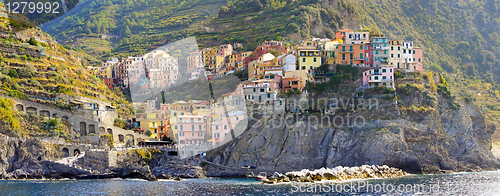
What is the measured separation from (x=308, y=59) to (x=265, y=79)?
755 centimetres

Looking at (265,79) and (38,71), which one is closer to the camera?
(38,71)

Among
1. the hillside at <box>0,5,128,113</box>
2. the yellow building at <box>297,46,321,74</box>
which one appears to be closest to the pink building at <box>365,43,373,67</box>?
the yellow building at <box>297,46,321,74</box>

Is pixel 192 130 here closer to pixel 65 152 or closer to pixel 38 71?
pixel 65 152

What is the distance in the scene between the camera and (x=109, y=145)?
69188 mm

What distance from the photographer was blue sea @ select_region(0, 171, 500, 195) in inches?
1943

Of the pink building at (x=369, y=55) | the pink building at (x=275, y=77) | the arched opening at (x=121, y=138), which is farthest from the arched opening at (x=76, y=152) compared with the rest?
the pink building at (x=369, y=55)

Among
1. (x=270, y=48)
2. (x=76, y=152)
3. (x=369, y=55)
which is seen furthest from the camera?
(x=270, y=48)

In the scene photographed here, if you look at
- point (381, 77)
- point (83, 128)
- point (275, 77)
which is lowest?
point (83, 128)

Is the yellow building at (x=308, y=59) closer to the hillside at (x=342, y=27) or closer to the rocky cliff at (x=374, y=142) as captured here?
the rocky cliff at (x=374, y=142)

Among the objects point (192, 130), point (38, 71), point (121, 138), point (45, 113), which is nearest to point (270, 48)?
point (192, 130)

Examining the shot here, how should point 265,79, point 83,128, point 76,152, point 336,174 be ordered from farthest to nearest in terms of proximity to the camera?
point 265,79, point 83,128, point 76,152, point 336,174

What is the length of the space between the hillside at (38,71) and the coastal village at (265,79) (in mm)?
8608

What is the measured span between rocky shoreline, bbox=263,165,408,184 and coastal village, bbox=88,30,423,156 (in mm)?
12815

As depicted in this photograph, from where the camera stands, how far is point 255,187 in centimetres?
5466
